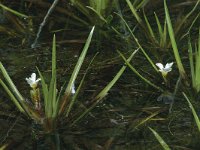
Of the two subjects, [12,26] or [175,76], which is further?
[12,26]

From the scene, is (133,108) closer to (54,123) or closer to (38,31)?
(54,123)

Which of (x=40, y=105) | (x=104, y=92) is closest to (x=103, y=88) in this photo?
(x=104, y=92)

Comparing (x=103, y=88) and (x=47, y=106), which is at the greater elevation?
(x=103, y=88)

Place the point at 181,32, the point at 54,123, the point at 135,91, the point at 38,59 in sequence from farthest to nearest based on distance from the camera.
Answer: the point at 181,32, the point at 38,59, the point at 135,91, the point at 54,123

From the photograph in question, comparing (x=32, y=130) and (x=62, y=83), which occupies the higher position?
(x=62, y=83)

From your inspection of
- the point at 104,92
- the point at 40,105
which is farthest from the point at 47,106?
the point at 104,92

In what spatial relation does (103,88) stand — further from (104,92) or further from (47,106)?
(47,106)

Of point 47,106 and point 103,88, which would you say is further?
point 103,88

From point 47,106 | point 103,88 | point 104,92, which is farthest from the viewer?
point 103,88

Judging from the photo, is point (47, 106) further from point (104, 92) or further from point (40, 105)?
point (104, 92)

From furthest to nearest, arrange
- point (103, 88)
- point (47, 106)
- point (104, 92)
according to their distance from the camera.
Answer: point (103, 88) < point (104, 92) < point (47, 106)

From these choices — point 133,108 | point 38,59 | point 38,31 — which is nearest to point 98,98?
point 133,108
